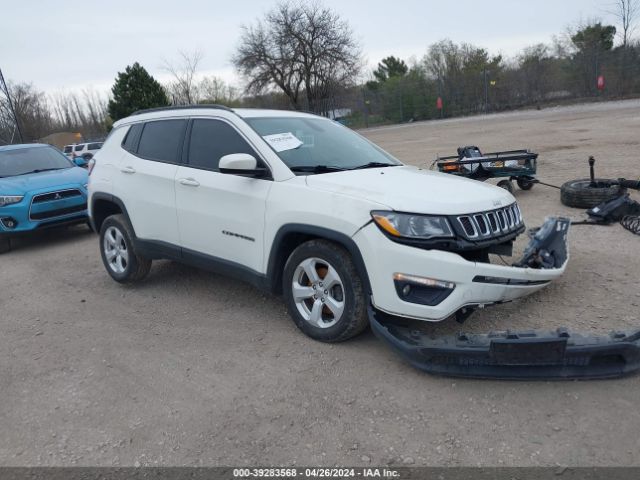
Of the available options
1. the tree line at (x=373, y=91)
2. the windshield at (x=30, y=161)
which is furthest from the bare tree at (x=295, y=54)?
the windshield at (x=30, y=161)

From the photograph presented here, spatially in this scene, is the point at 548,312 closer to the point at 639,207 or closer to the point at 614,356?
the point at 614,356

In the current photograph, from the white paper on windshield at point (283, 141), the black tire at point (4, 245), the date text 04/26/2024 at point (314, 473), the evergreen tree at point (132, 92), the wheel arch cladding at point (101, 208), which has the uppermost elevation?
the evergreen tree at point (132, 92)

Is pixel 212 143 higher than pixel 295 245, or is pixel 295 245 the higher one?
pixel 212 143

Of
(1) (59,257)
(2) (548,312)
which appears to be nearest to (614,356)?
(2) (548,312)

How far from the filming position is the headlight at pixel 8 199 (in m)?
7.69

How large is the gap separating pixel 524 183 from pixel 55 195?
24.9 ft

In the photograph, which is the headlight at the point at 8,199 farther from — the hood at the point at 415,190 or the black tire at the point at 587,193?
the black tire at the point at 587,193

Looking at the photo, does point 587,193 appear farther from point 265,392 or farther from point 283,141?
point 265,392

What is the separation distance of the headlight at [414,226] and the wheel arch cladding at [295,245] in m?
0.28

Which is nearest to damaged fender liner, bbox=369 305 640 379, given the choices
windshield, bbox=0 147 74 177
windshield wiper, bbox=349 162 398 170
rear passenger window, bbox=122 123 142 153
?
windshield wiper, bbox=349 162 398 170

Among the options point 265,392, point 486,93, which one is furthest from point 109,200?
point 486,93

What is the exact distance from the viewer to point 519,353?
9.95 feet

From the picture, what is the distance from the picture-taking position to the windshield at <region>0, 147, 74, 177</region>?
28.7ft

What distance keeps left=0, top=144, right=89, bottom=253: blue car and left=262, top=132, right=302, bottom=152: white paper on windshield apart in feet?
15.4
